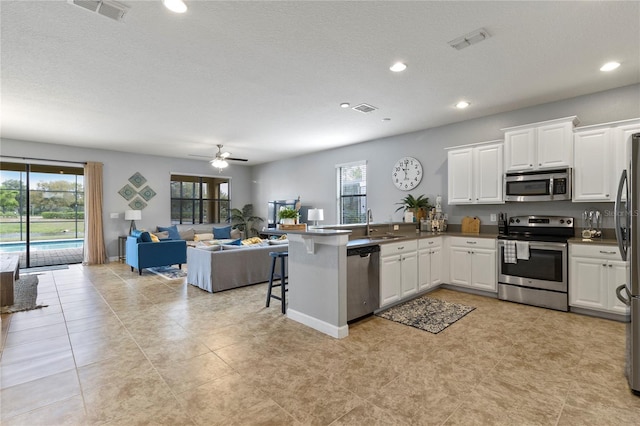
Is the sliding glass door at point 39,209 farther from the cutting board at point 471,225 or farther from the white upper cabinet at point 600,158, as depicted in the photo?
the white upper cabinet at point 600,158

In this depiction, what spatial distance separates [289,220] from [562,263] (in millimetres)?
3402

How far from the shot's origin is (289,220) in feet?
12.7

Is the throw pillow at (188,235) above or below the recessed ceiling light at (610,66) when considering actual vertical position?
below

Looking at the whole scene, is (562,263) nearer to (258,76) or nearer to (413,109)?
(413,109)

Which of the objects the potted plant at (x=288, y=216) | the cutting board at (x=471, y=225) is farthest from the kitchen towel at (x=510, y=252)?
the potted plant at (x=288, y=216)

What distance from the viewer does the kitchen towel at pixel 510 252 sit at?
4.16 m

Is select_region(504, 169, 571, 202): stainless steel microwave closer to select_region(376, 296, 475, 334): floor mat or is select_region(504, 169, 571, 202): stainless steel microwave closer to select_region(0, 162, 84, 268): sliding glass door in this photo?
select_region(376, 296, 475, 334): floor mat

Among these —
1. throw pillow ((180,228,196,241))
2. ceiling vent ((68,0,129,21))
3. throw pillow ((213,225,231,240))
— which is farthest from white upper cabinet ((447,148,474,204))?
throw pillow ((180,228,196,241))

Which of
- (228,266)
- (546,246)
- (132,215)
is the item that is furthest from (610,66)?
(132,215)

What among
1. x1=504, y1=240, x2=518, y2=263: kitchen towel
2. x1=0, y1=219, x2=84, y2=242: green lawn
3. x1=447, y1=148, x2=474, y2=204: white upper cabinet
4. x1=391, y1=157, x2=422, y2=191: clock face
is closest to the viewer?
x1=504, y1=240, x2=518, y2=263: kitchen towel

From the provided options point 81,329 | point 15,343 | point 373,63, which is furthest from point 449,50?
point 15,343

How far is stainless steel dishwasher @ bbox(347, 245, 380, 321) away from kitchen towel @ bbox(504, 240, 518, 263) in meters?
1.91

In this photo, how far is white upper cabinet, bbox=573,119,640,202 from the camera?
365cm

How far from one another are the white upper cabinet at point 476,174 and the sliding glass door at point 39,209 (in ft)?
28.6
